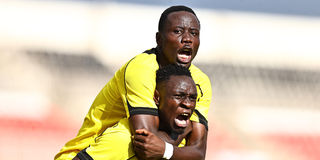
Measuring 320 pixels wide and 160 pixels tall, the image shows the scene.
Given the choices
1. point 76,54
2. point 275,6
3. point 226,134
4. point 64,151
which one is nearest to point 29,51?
point 76,54

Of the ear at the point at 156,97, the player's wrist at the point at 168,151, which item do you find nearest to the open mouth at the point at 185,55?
the ear at the point at 156,97

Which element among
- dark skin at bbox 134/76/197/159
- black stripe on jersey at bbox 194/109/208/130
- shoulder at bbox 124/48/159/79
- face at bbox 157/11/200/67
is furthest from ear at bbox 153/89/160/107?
black stripe on jersey at bbox 194/109/208/130

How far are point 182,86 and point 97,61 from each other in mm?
6607

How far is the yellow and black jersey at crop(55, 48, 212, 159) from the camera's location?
352cm

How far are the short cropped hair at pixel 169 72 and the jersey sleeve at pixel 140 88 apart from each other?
→ 0.04 m

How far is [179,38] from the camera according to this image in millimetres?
3676

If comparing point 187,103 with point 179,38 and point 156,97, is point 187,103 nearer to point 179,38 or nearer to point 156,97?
point 156,97

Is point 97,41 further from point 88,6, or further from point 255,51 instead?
point 255,51

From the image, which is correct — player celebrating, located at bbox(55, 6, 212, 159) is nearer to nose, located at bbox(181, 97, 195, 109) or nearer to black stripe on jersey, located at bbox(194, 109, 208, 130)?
black stripe on jersey, located at bbox(194, 109, 208, 130)

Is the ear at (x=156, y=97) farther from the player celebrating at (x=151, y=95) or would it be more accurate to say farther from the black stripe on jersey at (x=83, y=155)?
the black stripe on jersey at (x=83, y=155)

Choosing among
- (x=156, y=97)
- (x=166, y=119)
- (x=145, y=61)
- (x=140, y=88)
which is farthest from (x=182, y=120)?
(x=145, y=61)

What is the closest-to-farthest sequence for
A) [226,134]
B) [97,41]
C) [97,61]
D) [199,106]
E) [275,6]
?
[199,106] → [226,134] → [97,61] → [97,41] → [275,6]

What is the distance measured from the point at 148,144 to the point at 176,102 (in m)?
0.34

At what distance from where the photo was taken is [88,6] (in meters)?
11.1
